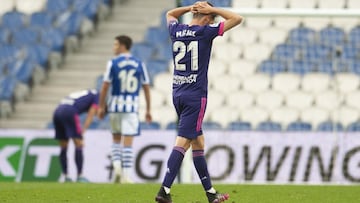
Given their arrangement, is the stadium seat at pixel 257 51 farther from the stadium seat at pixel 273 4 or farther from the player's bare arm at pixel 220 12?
the player's bare arm at pixel 220 12

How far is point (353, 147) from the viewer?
15.1 metres

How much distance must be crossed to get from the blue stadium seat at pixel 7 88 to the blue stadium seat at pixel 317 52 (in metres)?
5.32

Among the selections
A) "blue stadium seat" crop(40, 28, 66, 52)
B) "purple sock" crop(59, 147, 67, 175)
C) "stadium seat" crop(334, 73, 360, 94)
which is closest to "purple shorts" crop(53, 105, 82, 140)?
"purple sock" crop(59, 147, 67, 175)

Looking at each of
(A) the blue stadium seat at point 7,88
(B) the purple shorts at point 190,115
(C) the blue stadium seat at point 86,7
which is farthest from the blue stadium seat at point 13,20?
(B) the purple shorts at point 190,115

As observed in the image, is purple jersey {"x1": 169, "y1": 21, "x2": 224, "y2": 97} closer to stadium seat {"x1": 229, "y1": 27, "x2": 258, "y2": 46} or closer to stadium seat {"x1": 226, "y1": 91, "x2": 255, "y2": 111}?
stadium seat {"x1": 226, "y1": 91, "x2": 255, "y2": 111}

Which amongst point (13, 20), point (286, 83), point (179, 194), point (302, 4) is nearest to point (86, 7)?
point (13, 20)

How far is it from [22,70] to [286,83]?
5132 mm

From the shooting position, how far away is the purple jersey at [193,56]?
30.9 feet

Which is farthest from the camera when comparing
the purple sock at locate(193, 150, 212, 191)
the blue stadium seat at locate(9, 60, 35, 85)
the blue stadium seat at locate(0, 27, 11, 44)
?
the blue stadium seat at locate(0, 27, 11, 44)

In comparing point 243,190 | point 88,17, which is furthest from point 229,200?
point 88,17

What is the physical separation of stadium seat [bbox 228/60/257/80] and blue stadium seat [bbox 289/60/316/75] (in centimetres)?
58

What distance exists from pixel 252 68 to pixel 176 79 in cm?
641

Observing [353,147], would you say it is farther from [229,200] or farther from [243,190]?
[229,200]

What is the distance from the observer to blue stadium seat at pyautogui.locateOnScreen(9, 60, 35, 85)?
18.5 m
